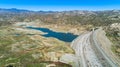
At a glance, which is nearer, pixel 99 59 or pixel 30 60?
pixel 30 60

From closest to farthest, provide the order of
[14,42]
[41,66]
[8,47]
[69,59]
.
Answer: [41,66], [69,59], [8,47], [14,42]

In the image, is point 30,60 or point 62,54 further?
point 62,54

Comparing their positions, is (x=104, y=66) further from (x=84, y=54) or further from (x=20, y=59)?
(x=20, y=59)

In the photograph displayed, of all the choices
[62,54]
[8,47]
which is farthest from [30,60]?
[8,47]

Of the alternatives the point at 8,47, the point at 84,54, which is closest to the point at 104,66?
the point at 84,54

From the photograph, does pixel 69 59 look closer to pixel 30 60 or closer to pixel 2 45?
pixel 30 60

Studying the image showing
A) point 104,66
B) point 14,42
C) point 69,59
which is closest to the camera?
point 104,66

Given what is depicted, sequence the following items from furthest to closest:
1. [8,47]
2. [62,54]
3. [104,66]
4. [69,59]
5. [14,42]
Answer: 1. [14,42]
2. [8,47]
3. [62,54]
4. [69,59]
5. [104,66]

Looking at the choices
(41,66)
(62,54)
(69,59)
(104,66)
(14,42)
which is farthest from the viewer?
(14,42)
